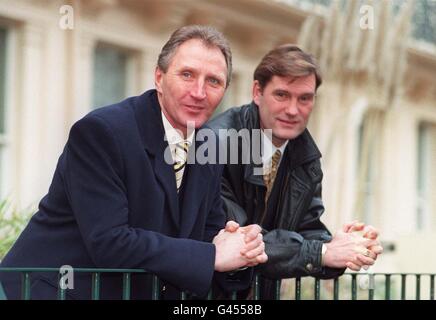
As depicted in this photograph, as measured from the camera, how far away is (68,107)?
11414 mm

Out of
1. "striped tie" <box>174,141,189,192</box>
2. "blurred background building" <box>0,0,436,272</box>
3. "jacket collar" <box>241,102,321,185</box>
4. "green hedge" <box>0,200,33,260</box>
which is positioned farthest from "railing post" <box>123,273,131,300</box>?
"blurred background building" <box>0,0,436,272</box>

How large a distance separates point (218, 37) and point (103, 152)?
548 millimetres

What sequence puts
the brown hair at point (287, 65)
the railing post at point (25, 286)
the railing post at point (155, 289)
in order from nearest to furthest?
the railing post at point (25, 286)
the railing post at point (155, 289)
the brown hair at point (287, 65)

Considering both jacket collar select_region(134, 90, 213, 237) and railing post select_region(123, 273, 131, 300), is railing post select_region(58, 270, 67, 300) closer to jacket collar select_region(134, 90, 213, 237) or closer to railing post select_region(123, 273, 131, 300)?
railing post select_region(123, 273, 131, 300)

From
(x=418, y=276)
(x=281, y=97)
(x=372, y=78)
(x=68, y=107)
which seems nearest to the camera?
(x=418, y=276)

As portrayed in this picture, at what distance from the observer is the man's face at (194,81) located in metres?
3.57

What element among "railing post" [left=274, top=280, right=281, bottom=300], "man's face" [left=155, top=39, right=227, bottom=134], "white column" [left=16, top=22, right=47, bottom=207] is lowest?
"railing post" [left=274, top=280, right=281, bottom=300]

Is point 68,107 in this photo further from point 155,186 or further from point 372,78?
point 155,186

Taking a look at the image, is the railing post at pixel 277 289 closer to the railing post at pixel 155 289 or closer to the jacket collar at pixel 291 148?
the jacket collar at pixel 291 148

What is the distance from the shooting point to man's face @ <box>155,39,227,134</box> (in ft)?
11.7

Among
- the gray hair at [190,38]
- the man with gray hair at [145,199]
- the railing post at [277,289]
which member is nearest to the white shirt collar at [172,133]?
the man with gray hair at [145,199]

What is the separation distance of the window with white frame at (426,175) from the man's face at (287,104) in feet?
50.0

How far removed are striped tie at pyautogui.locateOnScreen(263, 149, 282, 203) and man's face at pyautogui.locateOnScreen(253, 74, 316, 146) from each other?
0.08 metres

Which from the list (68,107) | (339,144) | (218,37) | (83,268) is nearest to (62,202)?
(83,268)
